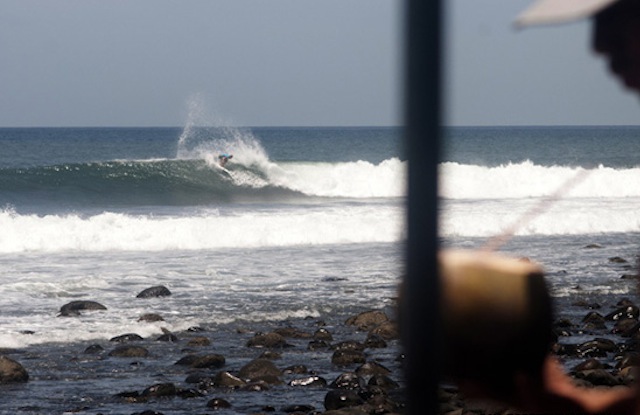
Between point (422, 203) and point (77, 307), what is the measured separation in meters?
13.0

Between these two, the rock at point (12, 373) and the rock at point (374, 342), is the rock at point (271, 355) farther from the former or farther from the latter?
the rock at point (12, 373)

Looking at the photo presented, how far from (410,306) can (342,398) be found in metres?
7.96

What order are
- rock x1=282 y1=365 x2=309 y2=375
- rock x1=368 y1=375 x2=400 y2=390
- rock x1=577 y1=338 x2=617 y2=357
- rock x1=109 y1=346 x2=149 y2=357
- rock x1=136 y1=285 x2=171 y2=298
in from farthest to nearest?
rock x1=136 y1=285 x2=171 y2=298 → rock x1=109 y1=346 x2=149 y2=357 → rock x1=577 y1=338 x2=617 y2=357 → rock x1=282 y1=365 x2=309 y2=375 → rock x1=368 y1=375 x2=400 y2=390

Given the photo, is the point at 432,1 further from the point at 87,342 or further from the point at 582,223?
the point at 582,223

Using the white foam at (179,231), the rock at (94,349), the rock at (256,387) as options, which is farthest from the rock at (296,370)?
the white foam at (179,231)

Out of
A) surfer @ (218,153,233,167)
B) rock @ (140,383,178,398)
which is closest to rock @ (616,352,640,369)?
rock @ (140,383,178,398)

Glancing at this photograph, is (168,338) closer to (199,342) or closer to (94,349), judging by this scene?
(199,342)

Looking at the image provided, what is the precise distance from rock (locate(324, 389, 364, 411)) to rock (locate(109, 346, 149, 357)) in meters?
2.65

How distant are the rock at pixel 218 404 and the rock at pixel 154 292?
6.18 m

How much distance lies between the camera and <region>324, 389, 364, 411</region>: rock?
8891 mm

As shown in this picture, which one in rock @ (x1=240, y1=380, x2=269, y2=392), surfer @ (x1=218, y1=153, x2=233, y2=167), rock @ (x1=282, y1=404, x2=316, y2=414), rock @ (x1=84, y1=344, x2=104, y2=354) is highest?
surfer @ (x1=218, y1=153, x2=233, y2=167)

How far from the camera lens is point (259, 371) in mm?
10000

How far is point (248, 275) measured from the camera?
17.8 metres

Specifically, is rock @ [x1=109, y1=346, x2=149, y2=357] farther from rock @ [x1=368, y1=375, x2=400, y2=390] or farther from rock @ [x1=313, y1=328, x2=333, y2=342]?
rock @ [x1=368, y1=375, x2=400, y2=390]
